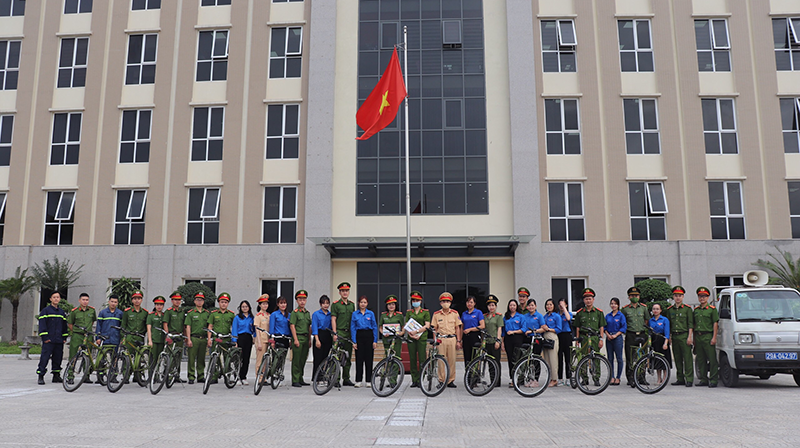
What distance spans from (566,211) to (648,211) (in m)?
3.04

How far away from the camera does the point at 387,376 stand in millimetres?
11469

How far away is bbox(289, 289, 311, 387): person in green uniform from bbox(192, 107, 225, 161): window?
13.9 metres

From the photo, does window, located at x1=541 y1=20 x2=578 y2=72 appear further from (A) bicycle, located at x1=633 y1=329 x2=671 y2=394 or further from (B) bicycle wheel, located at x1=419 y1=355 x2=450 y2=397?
(B) bicycle wheel, located at x1=419 y1=355 x2=450 y2=397

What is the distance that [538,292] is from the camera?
23672 mm

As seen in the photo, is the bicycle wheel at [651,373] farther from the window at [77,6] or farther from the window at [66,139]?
the window at [77,6]

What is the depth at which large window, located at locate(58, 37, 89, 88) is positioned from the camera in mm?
27000

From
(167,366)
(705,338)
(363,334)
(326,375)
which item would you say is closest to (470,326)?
(363,334)

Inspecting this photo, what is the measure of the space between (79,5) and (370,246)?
54.9ft

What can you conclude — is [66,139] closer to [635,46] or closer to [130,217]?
[130,217]

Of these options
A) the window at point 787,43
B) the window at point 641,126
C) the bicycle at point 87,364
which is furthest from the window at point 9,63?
the window at point 787,43

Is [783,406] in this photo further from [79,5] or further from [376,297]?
[79,5]

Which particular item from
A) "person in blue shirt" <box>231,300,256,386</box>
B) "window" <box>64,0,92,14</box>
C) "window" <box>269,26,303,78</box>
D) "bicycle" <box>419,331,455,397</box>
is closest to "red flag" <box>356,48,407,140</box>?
"window" <box>269,26,303,78</box>

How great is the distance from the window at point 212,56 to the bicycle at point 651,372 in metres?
20.3

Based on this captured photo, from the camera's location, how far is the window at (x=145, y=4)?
27.1 meters
